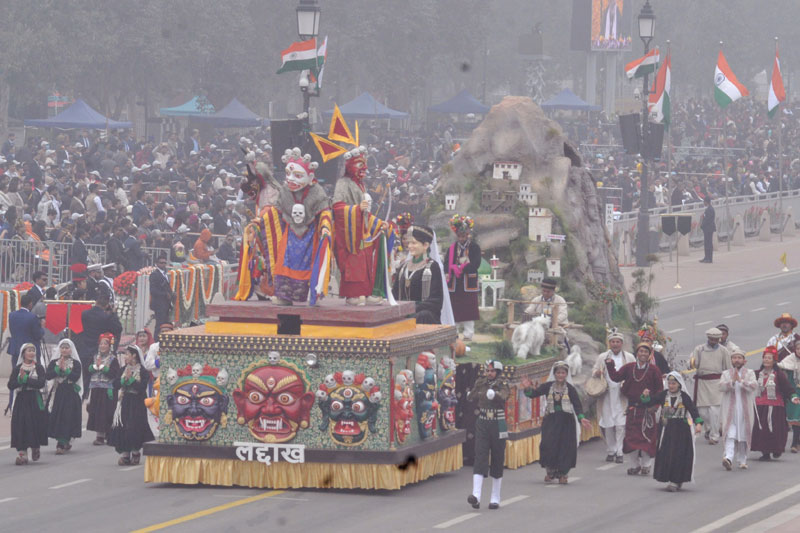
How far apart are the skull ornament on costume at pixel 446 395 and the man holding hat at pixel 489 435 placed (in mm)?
1520

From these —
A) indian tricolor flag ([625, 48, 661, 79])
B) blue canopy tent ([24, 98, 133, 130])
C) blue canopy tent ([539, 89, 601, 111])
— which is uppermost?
blue canopy tent ([539, 89, 601, 111])

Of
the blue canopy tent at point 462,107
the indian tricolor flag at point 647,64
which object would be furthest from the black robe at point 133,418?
the blue canopy tent at point 462,107

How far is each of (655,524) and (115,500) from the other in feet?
18.9

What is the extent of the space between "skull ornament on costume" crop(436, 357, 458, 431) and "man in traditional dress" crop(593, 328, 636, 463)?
1.90 m

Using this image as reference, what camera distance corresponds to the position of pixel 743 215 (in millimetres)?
49625

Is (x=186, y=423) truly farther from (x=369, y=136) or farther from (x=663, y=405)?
(x=369, y=136)

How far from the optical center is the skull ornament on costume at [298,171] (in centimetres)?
1895

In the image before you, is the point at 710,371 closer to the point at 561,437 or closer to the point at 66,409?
the point at 561,437

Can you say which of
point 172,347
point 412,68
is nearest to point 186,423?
point 172,347

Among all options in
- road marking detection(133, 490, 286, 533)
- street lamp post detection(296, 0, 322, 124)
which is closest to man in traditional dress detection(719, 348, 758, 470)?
road marking detection(133, 490, 286, 533)

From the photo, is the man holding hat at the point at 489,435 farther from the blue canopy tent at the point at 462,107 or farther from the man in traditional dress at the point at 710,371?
the blue canopy tent at the point at 462,107

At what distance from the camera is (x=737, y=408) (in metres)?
21.0

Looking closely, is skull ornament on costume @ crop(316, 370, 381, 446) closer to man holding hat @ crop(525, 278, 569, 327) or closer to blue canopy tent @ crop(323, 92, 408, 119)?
man holding hat @ crop(525, 278, 569, 327)

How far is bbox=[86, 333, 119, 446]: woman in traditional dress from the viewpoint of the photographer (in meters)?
21.3
